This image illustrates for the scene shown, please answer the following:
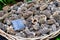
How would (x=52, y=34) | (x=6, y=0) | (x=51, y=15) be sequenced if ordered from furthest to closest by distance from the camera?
1. (x=6, y=0)
2. (x=51, y=15)
3. (x=52, y=34)

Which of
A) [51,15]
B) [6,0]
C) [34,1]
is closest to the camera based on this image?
[51,15]

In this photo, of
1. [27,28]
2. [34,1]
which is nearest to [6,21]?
[27,28]

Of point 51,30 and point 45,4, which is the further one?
point 45,4

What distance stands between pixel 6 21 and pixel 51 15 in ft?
0.86

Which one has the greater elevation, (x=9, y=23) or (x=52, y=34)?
(x=9, y=23)

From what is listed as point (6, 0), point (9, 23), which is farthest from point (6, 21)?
point (6, 0)

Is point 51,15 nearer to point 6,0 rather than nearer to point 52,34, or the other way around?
point 52,34

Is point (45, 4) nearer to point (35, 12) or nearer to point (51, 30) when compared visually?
point (35, 12)

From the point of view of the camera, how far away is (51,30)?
1.17 metres

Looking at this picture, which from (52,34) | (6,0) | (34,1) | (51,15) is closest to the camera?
(52,34)

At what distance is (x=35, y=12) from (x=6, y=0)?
37cm

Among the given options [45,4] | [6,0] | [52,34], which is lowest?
[52,34]

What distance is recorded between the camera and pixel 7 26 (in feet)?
3.92

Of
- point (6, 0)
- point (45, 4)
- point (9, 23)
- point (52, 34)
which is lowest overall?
point (52, 34)
